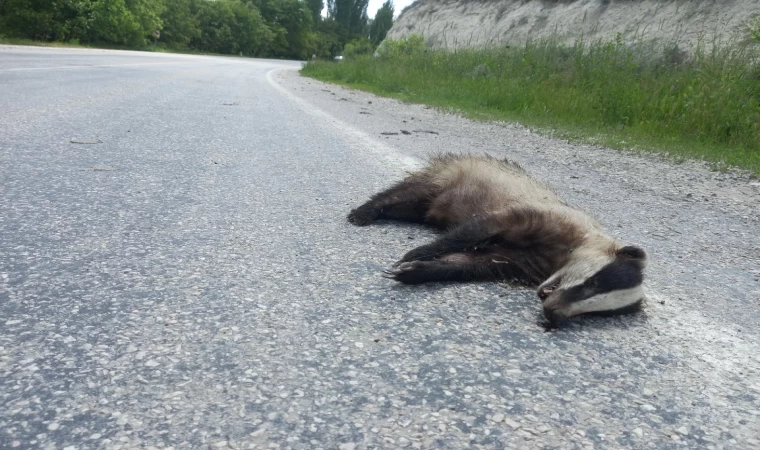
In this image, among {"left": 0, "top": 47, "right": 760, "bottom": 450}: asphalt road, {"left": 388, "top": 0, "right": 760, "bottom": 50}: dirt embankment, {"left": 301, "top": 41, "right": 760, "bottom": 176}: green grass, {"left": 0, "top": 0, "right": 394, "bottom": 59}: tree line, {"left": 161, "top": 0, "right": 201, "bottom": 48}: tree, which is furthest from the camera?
{"left": 161, "top": 0, "right": 201, "bottom": 48}: tree

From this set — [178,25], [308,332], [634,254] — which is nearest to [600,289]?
[634,254]

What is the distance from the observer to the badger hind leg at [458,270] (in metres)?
2.77

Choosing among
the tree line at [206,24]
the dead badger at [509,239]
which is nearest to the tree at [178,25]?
the tree line at [206,24]

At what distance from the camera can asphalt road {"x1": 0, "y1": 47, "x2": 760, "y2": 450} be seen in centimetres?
166

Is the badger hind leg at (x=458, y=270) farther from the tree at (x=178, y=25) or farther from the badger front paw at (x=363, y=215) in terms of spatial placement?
the tree at (x=178, y=25)

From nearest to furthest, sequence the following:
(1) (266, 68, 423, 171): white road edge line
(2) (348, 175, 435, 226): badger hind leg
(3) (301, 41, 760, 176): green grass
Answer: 1. (2) (348, 175, 435, 226): badger hind leg
2. (1) (266, 68, 423, 171): white road edge line
3. (3) (301, 41, 760, 176): green grass

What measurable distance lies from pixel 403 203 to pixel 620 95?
280 inches

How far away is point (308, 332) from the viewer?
2.16 meters

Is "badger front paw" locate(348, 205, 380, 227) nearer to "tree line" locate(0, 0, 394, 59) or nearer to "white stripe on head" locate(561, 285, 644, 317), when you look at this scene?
"white stripe on head" locate(561, 285, 644, 317)

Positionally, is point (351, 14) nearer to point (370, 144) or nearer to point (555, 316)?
point (370, 144)

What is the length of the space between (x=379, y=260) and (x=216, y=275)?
0.83m

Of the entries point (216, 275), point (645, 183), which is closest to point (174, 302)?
point (216, 275)

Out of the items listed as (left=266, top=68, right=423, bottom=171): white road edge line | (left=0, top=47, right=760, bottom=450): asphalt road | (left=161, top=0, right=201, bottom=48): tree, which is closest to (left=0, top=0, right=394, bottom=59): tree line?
(left=161, top=0, right=201, bottom=48): tree

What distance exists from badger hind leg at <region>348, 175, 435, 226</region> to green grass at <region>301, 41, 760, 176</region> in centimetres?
405
